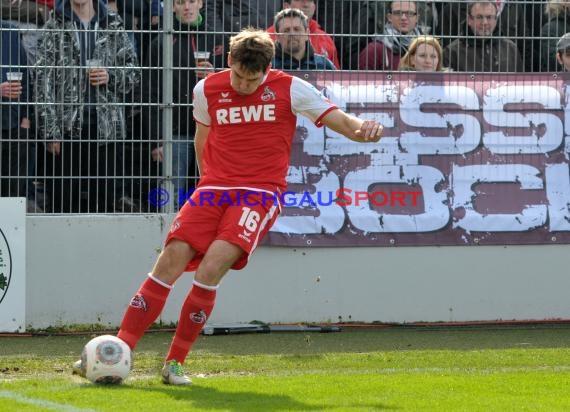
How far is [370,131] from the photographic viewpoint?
7.39 m

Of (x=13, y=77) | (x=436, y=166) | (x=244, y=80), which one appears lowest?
(x=436, y=166)

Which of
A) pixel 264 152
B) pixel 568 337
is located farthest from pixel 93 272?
pixel 568 337

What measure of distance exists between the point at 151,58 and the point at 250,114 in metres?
3.34

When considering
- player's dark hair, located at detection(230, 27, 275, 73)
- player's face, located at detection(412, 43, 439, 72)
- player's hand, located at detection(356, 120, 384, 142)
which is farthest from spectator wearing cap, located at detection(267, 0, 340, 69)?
player's hand, located at detection(356, 120, 384, 142)

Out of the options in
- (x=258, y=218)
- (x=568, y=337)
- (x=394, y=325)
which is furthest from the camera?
(x=394, y=325)

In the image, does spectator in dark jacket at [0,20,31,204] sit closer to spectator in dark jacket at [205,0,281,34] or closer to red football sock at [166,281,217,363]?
spectator in dark jacket at [205,0,281,34]

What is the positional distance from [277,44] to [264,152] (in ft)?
11.3

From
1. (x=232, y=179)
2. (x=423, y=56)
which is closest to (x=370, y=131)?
(x=232, y=179)

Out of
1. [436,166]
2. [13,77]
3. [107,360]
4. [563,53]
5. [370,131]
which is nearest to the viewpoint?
[107,360]

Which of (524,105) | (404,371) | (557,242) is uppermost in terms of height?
(524,105)

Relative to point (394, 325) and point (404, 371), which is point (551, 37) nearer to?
point (394, 325)

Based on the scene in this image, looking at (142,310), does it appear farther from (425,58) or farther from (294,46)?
(425,58)

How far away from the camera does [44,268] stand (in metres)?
10.7

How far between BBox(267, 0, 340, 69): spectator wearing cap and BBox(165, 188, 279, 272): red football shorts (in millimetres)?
3622
